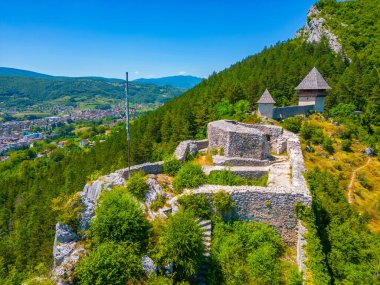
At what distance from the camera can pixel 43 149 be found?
105 metres

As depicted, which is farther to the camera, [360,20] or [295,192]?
[360,20]

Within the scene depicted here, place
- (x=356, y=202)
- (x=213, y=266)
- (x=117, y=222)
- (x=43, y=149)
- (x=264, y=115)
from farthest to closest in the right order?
(x=43, y=149)
(x=264, y=115)
(x=356, y=202)
(x=213, y=266)
(x=117, y=222)

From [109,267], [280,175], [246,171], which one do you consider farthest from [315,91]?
[109,267]

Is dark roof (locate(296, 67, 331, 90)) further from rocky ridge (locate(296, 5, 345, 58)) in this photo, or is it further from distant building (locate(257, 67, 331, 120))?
rocky ridge (locate(296, 5, 345, 58))

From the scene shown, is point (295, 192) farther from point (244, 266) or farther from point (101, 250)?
point (101, 250)

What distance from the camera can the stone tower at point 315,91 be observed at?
38.8 metres

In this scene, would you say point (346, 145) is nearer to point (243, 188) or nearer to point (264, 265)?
point (243, 188)

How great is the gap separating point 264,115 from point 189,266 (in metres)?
27.8

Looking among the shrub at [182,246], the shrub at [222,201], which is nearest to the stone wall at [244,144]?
the shrub at [222,201]

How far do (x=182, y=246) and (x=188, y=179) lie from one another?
4615 mm

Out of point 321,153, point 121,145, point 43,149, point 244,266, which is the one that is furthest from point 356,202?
point 43,149

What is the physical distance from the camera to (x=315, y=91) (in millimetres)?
39000

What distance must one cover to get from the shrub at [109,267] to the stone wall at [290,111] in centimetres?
3003

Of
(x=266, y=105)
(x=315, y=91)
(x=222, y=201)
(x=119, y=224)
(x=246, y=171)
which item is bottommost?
(x=119, y=224)
